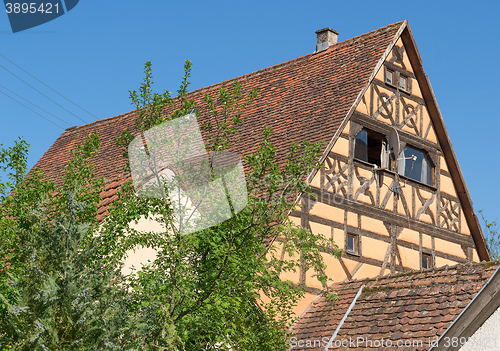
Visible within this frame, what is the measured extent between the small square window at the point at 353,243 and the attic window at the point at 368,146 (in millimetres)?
1737

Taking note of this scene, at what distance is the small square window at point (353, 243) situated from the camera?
39.8 feet

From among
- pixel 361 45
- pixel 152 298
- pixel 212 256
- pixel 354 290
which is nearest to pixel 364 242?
pixel 354 290

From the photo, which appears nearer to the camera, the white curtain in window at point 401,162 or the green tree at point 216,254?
the green tree at point 216,254

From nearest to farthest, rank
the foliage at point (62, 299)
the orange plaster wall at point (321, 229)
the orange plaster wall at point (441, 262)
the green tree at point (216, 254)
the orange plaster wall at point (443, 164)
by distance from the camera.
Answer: the foliage at point (62, 299)
the green tree at point (216, 254)
the orange plaster wall at point (321, 229)
the orange plaster wall at point (441, 262)
the orange plaster wall at point (443, 164)

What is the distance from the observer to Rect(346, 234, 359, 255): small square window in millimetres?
12117

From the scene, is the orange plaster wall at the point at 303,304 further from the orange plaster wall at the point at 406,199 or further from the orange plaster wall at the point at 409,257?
the orange plaster wall at the point at 406,199

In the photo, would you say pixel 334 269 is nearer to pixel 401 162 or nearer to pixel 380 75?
pixel 401 162

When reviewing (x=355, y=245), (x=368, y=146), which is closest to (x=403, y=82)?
(x=368, y=146)

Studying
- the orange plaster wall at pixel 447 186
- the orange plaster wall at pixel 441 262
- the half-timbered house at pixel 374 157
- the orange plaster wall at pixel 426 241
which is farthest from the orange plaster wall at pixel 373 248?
the orange plaster wall at pixel 447 186

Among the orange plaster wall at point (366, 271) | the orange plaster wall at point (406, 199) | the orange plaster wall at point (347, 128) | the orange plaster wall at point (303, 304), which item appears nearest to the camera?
the orange plaster wall at point (303, 304)

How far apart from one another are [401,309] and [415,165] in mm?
5515

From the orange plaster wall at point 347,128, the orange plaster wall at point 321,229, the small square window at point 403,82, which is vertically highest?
the small square window at point 403,82

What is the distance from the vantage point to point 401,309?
915 centimetres

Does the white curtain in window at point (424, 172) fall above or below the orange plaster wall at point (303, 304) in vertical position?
above
